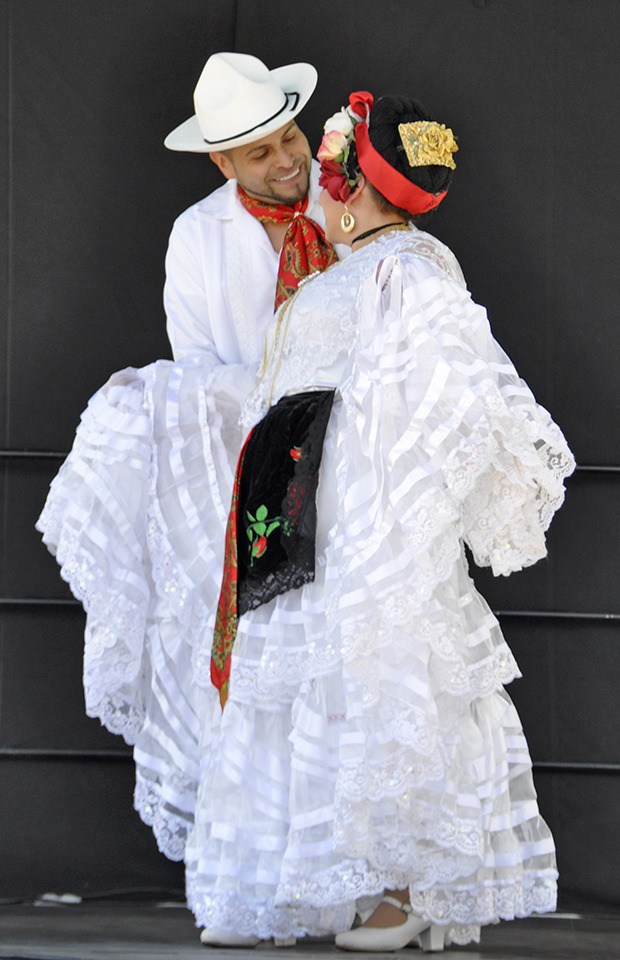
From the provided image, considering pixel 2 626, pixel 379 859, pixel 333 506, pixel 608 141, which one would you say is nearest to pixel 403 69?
pixel 608 141

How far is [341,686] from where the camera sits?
295 centimetres

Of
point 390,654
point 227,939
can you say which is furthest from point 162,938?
point 390,654

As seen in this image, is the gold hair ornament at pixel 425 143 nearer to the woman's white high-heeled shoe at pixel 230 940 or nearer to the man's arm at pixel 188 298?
the man's arm at pixel 188 298

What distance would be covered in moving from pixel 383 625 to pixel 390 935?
2.14 feet

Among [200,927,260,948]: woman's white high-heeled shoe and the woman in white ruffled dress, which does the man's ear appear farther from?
[200,927,260,948]: woman's white high-heeled shoe

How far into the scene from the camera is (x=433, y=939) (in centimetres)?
309

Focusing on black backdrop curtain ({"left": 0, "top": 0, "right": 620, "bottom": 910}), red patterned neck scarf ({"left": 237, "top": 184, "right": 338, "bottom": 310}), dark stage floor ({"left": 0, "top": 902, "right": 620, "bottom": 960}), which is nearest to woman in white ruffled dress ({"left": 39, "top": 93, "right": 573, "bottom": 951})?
dark stage floor ({"left": 0, "top": 902, "right": 620, "bottom": 960})

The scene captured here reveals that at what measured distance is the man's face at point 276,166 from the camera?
3.61 meters

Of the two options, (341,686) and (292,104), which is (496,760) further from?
(292,104)

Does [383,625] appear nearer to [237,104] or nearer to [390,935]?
[390,935]

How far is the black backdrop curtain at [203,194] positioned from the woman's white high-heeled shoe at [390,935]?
910 millimetres

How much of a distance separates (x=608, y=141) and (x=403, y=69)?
56 cm

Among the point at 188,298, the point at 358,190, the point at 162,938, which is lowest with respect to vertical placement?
the point at 162,938

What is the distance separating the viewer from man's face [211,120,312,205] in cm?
361
